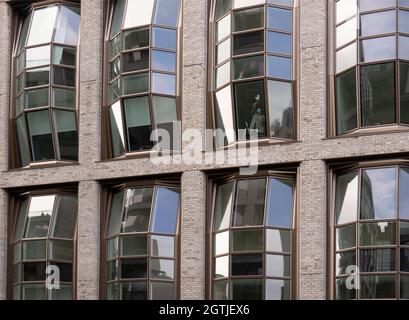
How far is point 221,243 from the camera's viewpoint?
82.6ft

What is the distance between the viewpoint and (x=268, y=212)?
2462 cm

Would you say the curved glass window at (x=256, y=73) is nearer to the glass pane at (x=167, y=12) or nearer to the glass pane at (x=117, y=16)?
the glass pane at (x=167, y=12)

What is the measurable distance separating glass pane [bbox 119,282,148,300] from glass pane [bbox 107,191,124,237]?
169 cm

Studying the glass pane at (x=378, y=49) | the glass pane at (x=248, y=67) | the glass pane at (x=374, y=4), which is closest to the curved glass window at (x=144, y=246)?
the glass pane at (x=248, y=67)

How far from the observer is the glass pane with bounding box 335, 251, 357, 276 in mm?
23359

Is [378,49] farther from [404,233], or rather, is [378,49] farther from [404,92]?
[404,233]

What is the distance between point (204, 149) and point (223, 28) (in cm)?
346

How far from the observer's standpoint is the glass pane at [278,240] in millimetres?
24375

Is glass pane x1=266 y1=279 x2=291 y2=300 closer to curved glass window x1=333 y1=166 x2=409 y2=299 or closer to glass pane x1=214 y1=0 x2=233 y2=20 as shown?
curved glass window x1=333 y1=166 x2=409 y2=299

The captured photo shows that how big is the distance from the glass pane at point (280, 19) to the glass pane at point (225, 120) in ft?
6.92

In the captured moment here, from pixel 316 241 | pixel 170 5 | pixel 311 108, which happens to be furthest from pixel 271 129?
pixel 170 5

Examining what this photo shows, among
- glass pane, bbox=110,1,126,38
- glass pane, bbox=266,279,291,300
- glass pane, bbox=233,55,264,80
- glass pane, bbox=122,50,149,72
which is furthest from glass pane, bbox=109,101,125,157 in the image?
glass pane, bbox=266,279,291,300

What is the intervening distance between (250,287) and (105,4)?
980 cm
